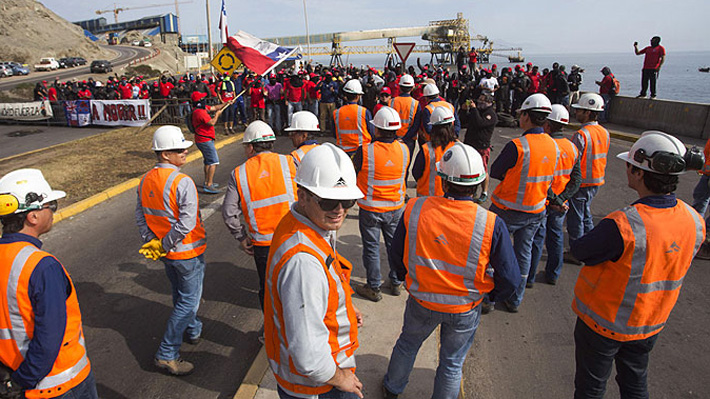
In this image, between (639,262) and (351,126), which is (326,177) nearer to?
(639,262)

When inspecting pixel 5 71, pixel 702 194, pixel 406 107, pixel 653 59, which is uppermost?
pixel 5 71

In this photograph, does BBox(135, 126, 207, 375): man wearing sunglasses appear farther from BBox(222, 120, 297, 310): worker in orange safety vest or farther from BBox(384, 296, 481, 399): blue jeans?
BBox(384, 296, 481, 399): blue jeans

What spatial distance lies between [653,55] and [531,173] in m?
11.6

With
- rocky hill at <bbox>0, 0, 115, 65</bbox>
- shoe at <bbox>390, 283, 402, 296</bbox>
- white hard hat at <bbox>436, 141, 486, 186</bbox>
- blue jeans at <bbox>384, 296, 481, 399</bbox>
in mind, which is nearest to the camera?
white hard hat at <bbox>436, 141, 486, 186</bbox>

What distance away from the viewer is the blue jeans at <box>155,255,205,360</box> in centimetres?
361

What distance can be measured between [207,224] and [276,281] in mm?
5598

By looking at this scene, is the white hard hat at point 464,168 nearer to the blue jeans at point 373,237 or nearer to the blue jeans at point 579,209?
the blue jeans at point 373,237

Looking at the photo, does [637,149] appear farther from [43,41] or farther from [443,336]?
[43,41]

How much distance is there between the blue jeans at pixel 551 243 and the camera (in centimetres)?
466

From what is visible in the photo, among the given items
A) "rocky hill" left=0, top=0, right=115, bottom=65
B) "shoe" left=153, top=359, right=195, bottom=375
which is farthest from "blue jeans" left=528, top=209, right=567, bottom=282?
"rocky hill" left=0, top=0, right=115, bottom=65

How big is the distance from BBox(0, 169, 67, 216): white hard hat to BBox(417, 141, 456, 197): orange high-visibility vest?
128 inches

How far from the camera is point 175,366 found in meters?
3.63

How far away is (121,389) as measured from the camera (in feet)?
11.6

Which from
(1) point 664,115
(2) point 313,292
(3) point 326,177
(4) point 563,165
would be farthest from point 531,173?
(1) point 664,115
